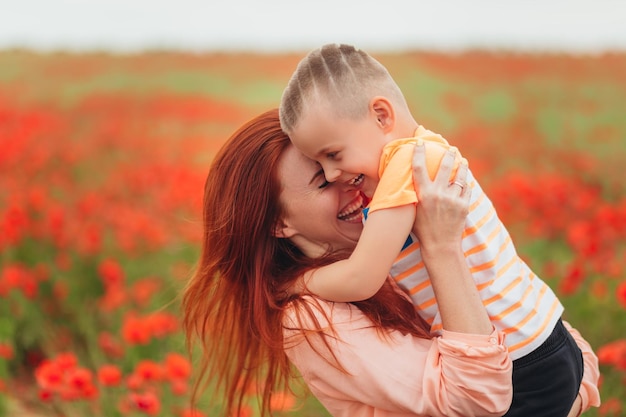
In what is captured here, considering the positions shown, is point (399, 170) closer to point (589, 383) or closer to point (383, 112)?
→ point (383, 112)

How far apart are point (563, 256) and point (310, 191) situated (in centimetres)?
294

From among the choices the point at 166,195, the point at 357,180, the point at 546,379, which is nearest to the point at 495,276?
the point at 546,379

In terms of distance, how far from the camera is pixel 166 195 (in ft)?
17.3

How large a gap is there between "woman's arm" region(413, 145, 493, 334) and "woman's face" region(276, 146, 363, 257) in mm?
270

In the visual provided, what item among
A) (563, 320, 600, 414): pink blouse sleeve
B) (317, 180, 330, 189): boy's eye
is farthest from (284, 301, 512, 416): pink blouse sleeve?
(563, 320, 600, 414): pink blouse sleeve

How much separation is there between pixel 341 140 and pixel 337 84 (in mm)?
124

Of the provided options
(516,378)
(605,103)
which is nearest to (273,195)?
(516,378)

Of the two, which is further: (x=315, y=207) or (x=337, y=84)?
(x=315, y=207)

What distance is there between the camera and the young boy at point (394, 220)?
1861 millimetres

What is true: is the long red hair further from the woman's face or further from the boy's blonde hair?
the boy's blonde hair

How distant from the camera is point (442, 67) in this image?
31.1 ft

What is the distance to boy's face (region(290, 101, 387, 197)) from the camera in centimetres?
187

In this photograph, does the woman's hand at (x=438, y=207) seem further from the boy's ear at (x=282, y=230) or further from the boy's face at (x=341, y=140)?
the boy's ear at (x=282, y=230)

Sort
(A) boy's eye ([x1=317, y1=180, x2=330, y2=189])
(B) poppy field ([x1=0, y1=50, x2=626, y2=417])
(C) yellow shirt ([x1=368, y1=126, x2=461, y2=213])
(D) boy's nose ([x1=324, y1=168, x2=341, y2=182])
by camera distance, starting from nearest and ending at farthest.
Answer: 1. (C) yellow shirt ([x1=368, y1=126, x2=461, y2=213])
2. (D) boy's nose ([x1=324, y1=168, x2=341, y2=182])
3. (A) boy's eye ([x1=317, y1=180, x2=330, y2=189])
4. (B) poppy field ([x1=0, y1=50, x2=626, y2=417])
